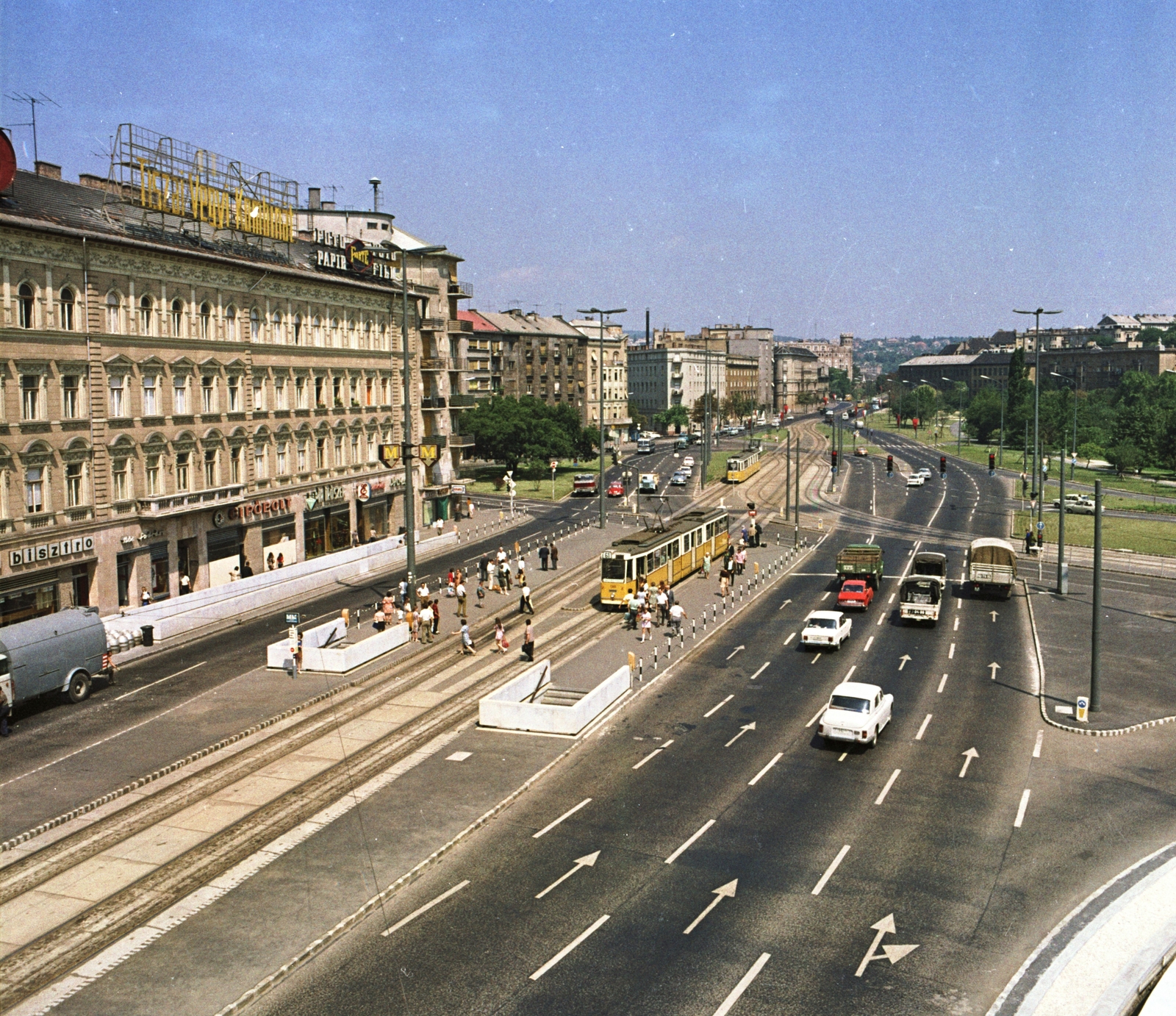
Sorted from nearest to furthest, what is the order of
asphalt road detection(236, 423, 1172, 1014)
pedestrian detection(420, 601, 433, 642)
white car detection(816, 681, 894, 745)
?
1. asphalt road detection(236, 423, 1172, 1014)
2. white car detection(816, 681, 894, 745)
3. pedestrian detection(420, 601, 433, 642)

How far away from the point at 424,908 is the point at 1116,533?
67.1m

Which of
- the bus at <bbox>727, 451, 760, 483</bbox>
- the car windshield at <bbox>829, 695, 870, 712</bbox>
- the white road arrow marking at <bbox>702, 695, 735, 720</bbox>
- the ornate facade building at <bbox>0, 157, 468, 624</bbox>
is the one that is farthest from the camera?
the bus at <bbox>727, 451, 760, 483</bbox>

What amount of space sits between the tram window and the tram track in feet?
30.8

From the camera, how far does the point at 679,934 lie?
1933 cm

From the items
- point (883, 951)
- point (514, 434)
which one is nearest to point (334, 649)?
point (883, 951)

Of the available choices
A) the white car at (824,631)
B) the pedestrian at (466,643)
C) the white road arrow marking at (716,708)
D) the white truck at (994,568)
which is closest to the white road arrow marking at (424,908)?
the white road arrow marking at (716,708)

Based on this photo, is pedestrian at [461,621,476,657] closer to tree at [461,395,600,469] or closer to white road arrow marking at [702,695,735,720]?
white road arrow marking at [702,695,735,720]

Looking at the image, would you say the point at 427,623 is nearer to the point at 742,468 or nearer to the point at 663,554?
the point at 663,554

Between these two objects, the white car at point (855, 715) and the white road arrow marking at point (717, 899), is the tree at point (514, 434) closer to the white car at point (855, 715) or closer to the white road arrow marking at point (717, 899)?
the white car at point (855, 715)

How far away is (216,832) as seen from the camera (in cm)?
2433

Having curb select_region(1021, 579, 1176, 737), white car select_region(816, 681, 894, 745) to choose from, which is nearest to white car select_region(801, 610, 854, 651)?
curb select_region(1021, 579, 1176, 737)

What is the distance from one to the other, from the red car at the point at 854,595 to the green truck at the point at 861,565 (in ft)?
10.7

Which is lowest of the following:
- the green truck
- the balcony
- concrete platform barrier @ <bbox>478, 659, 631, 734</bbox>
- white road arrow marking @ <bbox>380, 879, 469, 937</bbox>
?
white road arrow marking @ <bbox>380, 879, 469, 937</bbox>

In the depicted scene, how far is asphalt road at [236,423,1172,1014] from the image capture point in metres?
17.7
